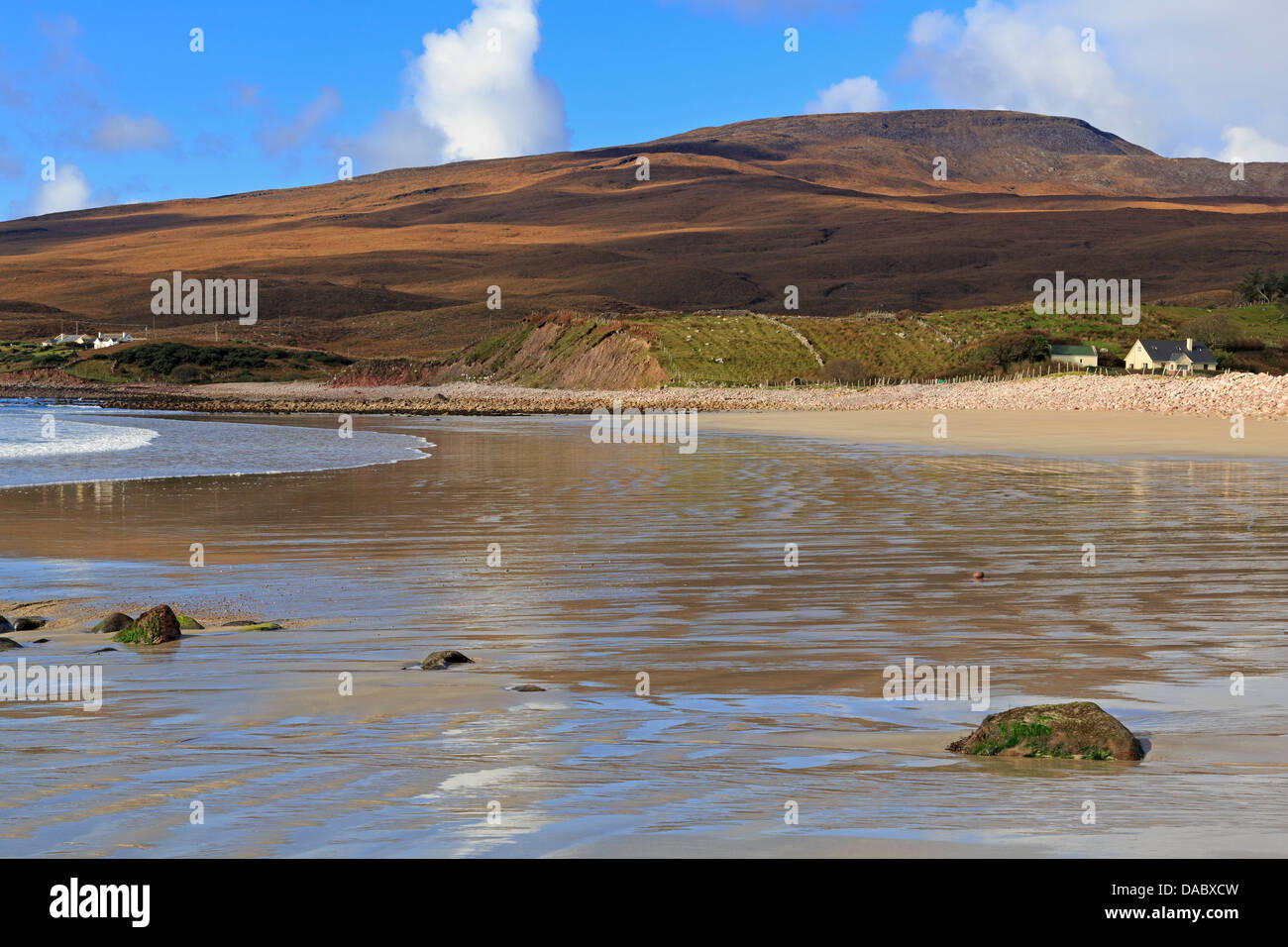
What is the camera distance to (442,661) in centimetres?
976

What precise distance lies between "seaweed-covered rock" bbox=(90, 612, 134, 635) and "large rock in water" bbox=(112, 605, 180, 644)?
416mm

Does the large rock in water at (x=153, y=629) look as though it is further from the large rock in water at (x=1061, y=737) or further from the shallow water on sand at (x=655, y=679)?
the large rock in water at (x=1061, y=737)

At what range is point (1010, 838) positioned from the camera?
219 inches

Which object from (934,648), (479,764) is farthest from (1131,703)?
(479,764)

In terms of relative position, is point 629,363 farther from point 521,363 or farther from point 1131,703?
point 1131,703

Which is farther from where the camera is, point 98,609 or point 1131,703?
point 98,609

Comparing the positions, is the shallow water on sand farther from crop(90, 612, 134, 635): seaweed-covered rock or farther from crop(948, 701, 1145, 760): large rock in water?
crop(90, 612, 134, 635): seaweed-covered rock

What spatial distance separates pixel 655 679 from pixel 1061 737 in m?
3.15

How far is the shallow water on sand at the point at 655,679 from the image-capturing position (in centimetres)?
586

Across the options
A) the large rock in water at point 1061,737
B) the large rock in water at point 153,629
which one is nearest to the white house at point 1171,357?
the large rock in water at point 153,629

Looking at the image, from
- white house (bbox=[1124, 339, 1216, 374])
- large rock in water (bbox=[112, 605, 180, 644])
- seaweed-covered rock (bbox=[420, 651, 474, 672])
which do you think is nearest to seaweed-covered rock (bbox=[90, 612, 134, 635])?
large rock in water (bbox=[112, 605, 180, 644])

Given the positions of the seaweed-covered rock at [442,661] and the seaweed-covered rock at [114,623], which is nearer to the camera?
the seaweed-covered rock at [442,661]

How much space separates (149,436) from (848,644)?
1716 inches

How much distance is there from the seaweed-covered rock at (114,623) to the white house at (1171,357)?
2991 inches
